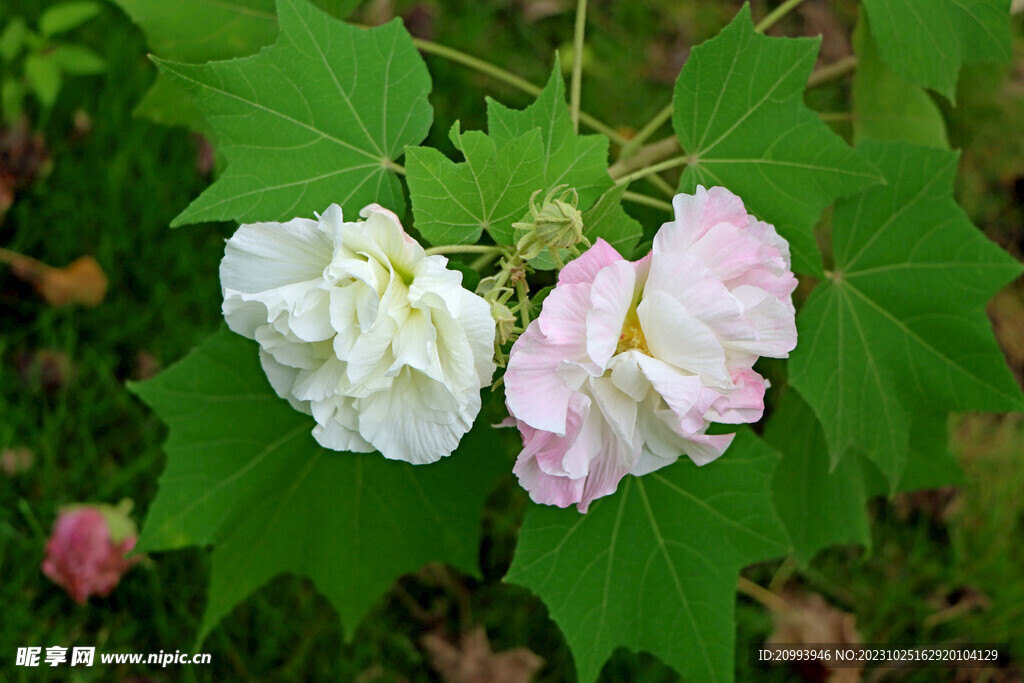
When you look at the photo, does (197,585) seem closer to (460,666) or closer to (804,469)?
(460,666)

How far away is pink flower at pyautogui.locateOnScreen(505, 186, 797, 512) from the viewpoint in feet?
3.39

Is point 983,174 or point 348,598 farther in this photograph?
point 983,174

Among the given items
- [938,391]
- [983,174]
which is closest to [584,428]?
[938,391]

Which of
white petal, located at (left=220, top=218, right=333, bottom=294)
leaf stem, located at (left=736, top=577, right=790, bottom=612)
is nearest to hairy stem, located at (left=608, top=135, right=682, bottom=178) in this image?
white petal, located at (left=220, top=218, right=333, bottom=294)

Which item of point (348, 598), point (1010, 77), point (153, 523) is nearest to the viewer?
point (153, 523)

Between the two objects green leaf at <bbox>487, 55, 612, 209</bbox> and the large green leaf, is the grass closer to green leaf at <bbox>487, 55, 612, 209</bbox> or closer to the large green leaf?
the large green leaf

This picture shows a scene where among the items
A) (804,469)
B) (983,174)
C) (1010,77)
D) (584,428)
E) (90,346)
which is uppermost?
(1010,77)

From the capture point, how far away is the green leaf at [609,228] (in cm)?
118

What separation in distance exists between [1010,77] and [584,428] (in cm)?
246

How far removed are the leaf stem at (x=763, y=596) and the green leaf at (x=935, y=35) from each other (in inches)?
56.2

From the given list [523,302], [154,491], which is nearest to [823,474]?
[523,302]

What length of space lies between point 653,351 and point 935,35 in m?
0.94

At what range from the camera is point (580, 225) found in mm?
1093

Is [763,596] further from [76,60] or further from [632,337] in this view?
[76,60]
